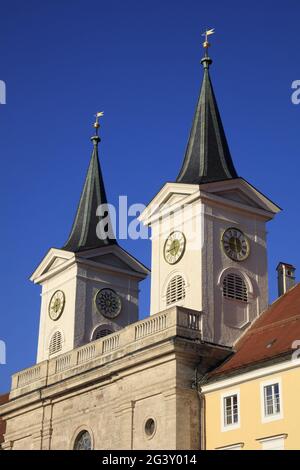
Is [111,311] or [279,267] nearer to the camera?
[279,267]

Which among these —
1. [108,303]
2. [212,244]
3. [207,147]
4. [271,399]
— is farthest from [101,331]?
[271,399]

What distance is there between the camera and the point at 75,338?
48781 millimetres

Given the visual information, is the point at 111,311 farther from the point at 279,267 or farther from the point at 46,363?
the point at 279,267

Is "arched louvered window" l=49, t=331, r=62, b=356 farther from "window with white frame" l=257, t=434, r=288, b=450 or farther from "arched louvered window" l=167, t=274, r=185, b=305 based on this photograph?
"window with white frame" l=257, t=434, r=288, b=450

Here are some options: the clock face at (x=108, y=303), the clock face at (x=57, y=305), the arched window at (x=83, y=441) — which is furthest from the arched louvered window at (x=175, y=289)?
the clock face at (x=57, y=305)

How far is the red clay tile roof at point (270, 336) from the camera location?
118 feet

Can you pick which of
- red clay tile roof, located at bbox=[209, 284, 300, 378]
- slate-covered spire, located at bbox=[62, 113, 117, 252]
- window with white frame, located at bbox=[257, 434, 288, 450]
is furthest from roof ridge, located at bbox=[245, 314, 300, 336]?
slate-covered spire, located at bbox=[62, 113, 117, 252]

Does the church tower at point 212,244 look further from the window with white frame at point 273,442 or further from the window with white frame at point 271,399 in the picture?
the window with white frame at point 273,442

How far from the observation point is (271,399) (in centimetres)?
3484

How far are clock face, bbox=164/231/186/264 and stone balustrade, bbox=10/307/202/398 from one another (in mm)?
3869

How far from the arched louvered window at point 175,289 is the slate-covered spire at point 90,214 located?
879 cm

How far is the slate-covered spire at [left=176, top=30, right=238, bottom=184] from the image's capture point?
44.5 meters

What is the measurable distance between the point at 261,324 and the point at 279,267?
16.2ft
